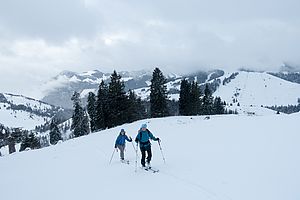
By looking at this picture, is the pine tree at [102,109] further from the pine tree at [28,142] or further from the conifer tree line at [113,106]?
the pine tree at [28,142]

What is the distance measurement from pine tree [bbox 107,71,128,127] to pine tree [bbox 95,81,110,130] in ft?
4.53

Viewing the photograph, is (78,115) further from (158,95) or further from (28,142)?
(158,95)

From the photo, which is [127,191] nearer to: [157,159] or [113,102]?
[157,159]

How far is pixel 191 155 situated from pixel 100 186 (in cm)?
634

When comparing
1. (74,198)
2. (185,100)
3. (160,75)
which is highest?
(160,75)

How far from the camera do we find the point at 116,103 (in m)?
59.5

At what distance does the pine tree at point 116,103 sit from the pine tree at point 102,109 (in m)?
1.38

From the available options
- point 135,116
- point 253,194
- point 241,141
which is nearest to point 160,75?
point 135,116

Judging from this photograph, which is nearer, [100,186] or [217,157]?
[100,186]

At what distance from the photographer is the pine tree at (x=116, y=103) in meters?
59.2

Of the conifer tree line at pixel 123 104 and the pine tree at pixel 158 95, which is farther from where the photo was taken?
the pine tree at pixel 158 95

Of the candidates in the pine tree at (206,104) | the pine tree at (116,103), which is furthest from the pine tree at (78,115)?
the pine tree at (206,104)

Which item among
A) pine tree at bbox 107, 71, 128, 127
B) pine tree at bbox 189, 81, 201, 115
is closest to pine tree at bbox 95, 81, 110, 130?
pine tree at bbox 107, 71, 128, 127

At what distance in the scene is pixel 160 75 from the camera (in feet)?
221
